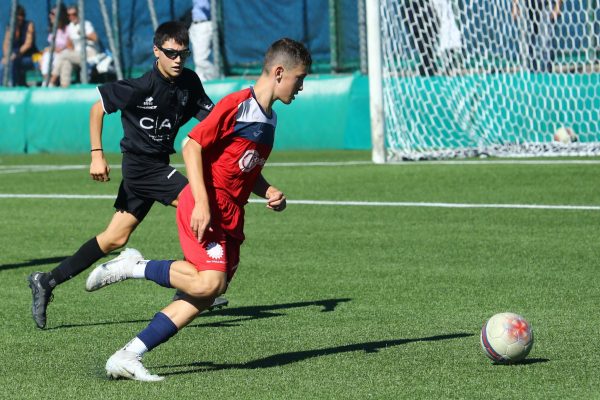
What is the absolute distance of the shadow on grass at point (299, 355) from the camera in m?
6.15

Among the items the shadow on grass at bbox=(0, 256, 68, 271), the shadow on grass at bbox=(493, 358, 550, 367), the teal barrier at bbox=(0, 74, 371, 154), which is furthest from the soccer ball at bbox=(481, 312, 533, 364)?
the teal barrier at bbox=(0, 74, 371, 154)

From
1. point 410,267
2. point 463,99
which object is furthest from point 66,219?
point 463,99

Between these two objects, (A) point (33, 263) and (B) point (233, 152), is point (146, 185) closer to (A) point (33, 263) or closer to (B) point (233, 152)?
(B) point (233, 152)

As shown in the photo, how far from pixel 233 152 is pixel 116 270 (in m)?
1.02

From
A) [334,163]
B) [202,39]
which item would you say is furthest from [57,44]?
[334,163]

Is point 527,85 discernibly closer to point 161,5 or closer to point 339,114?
point 339,114

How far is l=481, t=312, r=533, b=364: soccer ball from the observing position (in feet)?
19.7

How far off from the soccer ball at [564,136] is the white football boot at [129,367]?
489 inches

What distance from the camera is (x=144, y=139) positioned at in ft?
26.5

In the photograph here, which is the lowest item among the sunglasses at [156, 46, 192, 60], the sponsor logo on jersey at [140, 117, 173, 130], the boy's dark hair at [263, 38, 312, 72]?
the sponsor logo on jersey at [140, 117, 173, 130]

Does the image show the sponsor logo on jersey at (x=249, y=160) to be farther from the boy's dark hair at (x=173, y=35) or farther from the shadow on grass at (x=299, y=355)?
the boy's dark hair at (x=173, y=35)

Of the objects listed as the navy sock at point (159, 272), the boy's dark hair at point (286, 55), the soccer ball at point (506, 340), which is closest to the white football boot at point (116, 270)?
the navy sock at point (159, 272)

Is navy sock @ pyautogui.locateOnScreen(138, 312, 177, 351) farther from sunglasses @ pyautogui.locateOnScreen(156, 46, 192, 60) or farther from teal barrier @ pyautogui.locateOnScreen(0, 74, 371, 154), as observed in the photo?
teal barrier @ pyautogui.locateOnScreen(0, 74, 371, 154)

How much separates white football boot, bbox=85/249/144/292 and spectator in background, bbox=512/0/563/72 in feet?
38.6
